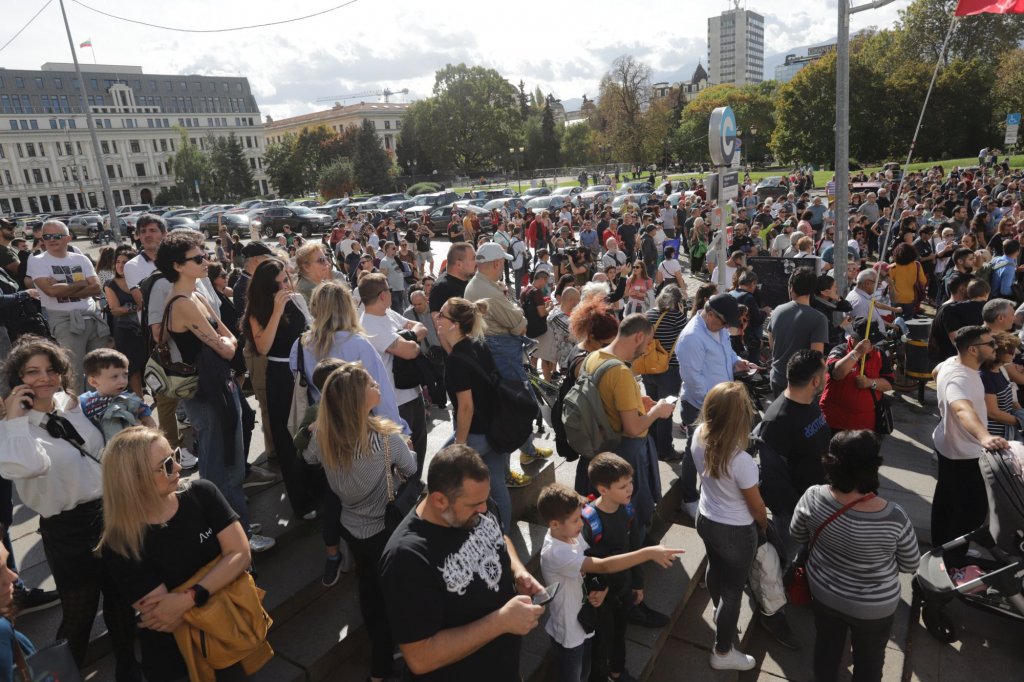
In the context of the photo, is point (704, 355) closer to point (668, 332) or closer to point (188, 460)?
point (668, 332)

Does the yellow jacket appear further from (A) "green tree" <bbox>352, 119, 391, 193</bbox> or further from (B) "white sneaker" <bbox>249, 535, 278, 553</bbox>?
(A) "green tree" <bbox>352, 119, 391, 193</bbox>

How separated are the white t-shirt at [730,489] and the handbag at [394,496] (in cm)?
167

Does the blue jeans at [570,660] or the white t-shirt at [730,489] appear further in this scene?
the white t-shirt at [730,489]

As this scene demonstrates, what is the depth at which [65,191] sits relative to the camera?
85.3 meters

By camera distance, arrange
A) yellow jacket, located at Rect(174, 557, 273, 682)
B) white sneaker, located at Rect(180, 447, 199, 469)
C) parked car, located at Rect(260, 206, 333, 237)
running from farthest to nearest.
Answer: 1. parked car, located at Rect(260, 206, 333, 237)
2. white sneaker, located at Rect(180, 447, 199, 469)
3. yellow jacket, located at Rect(174, 557, 273, 682)

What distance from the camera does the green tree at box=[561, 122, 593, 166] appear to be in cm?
7825

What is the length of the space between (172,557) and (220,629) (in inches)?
14.5

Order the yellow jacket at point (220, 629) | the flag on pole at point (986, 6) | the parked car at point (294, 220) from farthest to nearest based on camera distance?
the parked car at point (294, 220), the flag on pole at point (986, 6), the yellow jacket at point (220, 629)

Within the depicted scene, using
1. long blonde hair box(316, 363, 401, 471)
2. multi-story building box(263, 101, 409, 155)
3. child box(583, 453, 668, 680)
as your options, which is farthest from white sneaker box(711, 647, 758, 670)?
multi-story building box(263, 101, 409, 155)

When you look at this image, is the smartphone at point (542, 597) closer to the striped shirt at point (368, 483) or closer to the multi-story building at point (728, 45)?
the striped shirt at point (368, 483)

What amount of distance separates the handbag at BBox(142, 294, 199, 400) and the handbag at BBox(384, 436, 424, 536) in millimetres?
1496

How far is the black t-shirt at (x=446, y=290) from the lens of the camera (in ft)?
16.7

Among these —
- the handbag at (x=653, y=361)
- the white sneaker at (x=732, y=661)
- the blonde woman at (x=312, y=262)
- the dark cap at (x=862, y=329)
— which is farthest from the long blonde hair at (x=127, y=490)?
the dark cap at (x=862, y=329)

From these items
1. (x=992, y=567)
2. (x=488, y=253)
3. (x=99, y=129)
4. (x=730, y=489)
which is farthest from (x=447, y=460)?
(x=99, y=129)
